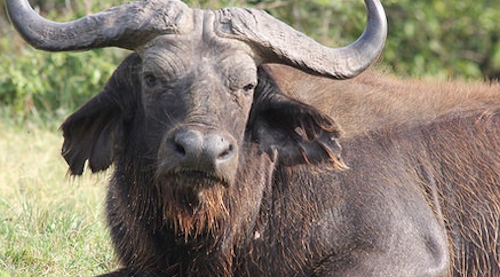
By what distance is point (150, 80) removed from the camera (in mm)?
6453

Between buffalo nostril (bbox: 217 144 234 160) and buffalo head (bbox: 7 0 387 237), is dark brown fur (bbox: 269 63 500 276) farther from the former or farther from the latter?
buffalo nostril (bbox: 217 144 234 160)

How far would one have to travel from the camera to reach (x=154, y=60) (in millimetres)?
6398

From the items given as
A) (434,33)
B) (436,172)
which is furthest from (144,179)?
(434,33)

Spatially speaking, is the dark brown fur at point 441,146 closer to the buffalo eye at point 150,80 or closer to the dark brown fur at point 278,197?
the dark brown fur at point 278,197

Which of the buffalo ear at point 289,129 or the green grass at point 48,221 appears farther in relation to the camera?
the green grass at point 48,221

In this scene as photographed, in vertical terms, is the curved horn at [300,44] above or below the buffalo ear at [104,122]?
above

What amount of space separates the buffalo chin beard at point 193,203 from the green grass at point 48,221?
996 mm

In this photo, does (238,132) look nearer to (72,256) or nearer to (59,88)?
(72,256)

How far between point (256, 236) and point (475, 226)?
5.42 feet

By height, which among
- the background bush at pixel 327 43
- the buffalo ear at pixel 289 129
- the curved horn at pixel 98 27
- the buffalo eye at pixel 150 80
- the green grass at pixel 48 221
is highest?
the curved horn at pixel 98 27

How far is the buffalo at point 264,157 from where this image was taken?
6.36 meters

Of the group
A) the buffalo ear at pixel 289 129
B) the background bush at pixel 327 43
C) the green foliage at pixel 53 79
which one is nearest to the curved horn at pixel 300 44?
the buffalo ear at pixel 289 129

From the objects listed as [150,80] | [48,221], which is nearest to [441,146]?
[150,80]

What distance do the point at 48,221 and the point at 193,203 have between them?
2142 mm
